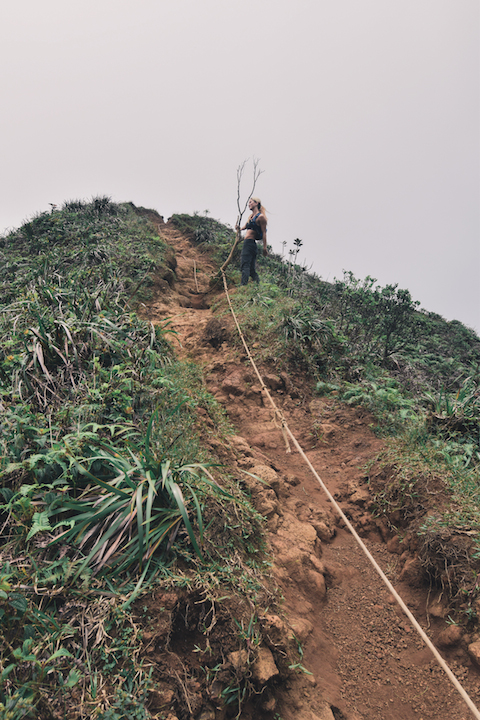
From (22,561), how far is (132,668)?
0.68 metres

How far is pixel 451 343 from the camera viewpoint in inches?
364

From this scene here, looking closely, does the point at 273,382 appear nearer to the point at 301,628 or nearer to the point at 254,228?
the point at 301,628

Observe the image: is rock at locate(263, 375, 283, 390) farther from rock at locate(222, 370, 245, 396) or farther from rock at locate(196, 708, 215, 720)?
rock at locate(196, 708, 215, 720)

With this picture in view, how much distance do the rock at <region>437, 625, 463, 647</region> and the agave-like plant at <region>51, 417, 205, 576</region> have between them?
1.63m

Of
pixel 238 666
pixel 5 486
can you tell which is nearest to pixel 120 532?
pixel 5 486

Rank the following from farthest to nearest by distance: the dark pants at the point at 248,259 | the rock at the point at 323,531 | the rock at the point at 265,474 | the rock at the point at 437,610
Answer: the dark pants at the point at 248,259, the rock at the point at 265,474, the rock at the point at 323,531, the rock at the point at 437,610

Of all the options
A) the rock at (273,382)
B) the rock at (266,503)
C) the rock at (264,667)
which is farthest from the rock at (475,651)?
the rock at (273,382)

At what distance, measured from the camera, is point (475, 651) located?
78.5 inches

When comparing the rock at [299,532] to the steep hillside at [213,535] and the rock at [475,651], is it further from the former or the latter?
the rock at [475,651]

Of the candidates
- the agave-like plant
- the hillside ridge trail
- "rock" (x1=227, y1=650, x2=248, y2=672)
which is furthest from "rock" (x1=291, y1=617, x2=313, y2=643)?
the agave-like plant

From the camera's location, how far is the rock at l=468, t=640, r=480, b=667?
1.98 metres

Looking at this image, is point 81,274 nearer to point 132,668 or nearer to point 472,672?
point 132,668

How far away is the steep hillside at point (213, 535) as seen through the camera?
1522 mm

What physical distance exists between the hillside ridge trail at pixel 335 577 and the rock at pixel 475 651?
0.18ft
